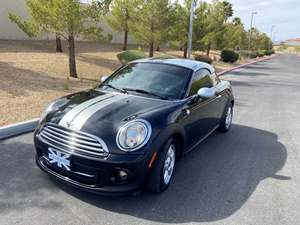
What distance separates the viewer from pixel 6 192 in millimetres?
3334

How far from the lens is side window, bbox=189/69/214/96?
434 cm

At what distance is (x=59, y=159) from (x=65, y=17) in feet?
24.6

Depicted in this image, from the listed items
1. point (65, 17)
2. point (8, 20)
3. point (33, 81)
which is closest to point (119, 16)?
point (8, 20)

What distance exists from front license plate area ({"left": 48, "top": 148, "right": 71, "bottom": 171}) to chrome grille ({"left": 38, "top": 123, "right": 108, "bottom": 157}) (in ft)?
0.18

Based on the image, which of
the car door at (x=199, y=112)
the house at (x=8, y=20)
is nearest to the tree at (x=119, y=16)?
the house at (x=8, y=20)

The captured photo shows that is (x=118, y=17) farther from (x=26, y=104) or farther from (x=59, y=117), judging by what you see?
(x=59, y=117)

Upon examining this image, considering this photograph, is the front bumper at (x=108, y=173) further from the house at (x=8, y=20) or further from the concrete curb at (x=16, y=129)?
the house at (x=8, y=20)

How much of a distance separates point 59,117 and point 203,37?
20.3 m

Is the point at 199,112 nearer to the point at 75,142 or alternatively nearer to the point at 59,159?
the point at 75,142

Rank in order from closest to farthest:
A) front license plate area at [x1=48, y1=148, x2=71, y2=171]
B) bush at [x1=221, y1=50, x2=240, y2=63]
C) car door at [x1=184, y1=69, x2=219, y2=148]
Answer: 1. front license plate area at [x1=48, y1=148, x2=71, y2=171]
2. car door at [x1=184, y1=69, x2=219, y2=148]
3. bush at [x1=221, y1=50, x2=240, y2=63]

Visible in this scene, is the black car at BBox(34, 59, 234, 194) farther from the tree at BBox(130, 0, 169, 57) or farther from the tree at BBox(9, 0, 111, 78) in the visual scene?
the tree at BBox(130, 0, 169, 57)

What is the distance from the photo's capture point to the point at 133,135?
3066mm

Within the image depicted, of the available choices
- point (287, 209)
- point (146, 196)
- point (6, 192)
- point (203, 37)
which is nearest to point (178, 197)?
point (146, 196)

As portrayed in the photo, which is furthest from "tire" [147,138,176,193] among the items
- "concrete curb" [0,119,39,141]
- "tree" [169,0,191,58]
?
"tree" [169,0,191,58]
